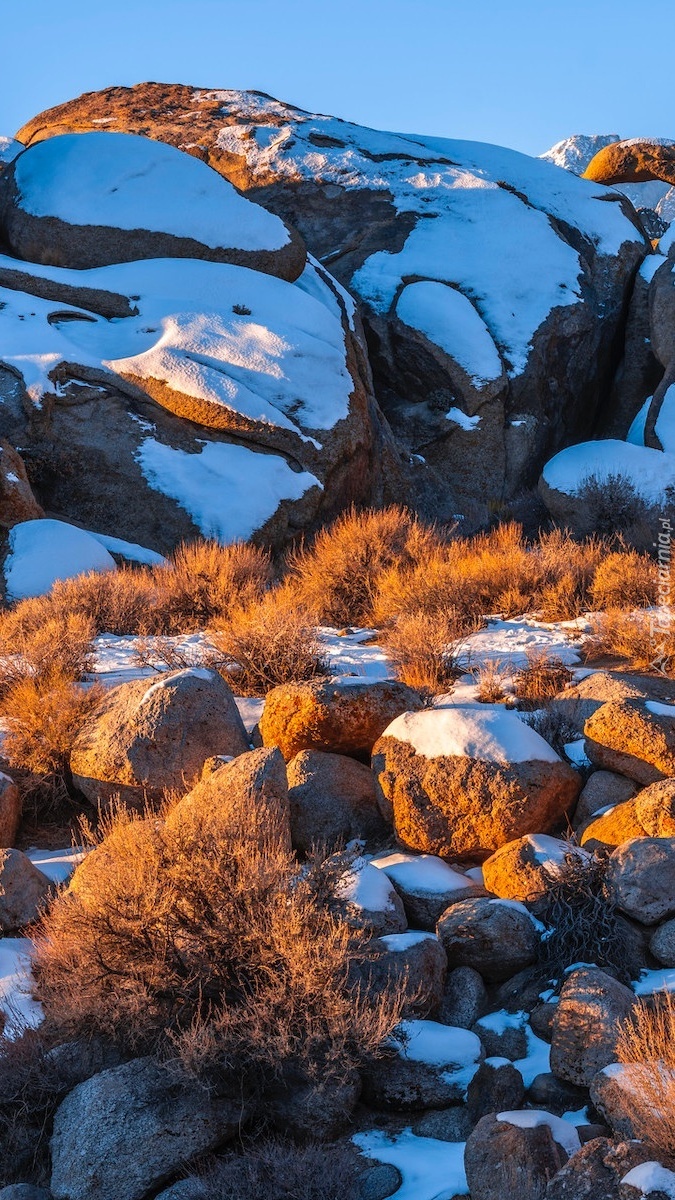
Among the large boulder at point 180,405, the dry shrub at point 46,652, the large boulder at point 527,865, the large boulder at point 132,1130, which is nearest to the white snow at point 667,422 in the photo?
the large boulder at point 180,405

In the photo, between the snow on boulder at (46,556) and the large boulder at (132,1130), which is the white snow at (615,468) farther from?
the large boulder at (132,1130)

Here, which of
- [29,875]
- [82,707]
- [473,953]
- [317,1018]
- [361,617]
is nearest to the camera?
[317,1018]

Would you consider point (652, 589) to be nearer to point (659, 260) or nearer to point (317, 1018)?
point (317, 1018)

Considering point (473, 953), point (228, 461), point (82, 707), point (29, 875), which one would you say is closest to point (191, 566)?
point (228, 461)

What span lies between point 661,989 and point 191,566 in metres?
7.45

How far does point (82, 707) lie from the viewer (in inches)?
300

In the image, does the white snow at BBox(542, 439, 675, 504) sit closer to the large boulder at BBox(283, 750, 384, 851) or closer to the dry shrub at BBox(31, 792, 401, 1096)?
the large boulder at BBox(283, 750, 384, 851)

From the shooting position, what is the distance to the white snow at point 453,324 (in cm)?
1798

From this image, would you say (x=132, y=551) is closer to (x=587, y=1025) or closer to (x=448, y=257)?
(x=587, y=1025)

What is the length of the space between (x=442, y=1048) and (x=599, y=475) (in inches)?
461

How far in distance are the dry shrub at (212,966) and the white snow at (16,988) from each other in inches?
6.3

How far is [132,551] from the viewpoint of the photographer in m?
12.8

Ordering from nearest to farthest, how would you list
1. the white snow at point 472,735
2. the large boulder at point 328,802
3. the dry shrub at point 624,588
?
the white snow at point 472,735 < the large boulder at point 328,802 < the dry shrub at point 624,588

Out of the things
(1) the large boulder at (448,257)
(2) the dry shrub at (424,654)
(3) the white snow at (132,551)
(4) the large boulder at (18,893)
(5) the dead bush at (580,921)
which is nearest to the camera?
(5) the dead bush at (580,921)
